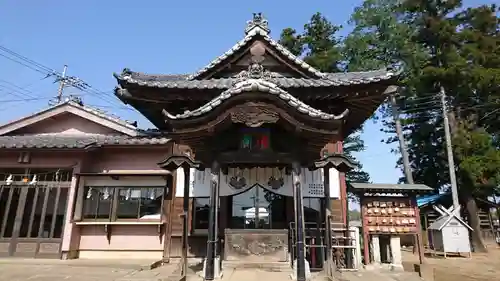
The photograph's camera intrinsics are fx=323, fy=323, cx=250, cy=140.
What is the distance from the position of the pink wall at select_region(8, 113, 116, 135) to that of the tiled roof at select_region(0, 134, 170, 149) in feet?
1.95

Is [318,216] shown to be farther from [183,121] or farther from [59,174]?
[59,174]

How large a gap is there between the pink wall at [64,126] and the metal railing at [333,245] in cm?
998

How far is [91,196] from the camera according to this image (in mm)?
12656

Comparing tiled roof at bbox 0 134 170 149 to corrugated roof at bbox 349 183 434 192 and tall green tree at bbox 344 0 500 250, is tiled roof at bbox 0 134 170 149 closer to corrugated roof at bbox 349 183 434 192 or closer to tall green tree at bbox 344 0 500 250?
corrugated roof at bbox 349 183 434 192

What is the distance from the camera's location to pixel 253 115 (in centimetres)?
802

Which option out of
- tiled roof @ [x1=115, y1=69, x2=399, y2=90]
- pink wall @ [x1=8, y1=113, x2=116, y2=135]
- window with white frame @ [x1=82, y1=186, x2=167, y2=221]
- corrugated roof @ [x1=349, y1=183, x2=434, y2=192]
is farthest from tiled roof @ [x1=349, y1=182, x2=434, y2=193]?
pink wall @ [x1=8, y1=113, x2=116, y2=135]

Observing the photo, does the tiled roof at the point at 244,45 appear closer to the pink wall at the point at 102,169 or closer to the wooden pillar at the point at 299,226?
the pink wall at the point at 102,169

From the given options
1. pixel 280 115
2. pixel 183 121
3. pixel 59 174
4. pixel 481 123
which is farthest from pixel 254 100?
pixel 481 123

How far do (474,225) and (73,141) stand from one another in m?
24.6

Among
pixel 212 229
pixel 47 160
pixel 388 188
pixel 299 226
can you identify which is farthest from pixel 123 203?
pixel 388 188

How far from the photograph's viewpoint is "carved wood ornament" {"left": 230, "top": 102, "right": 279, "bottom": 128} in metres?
8.01

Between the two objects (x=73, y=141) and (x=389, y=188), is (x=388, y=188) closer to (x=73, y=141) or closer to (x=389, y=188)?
(x=389, y=188)

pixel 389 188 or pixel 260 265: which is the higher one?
pixel 389 188

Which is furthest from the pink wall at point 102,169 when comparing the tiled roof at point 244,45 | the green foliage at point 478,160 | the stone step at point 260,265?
the green foliage at point 478,160
